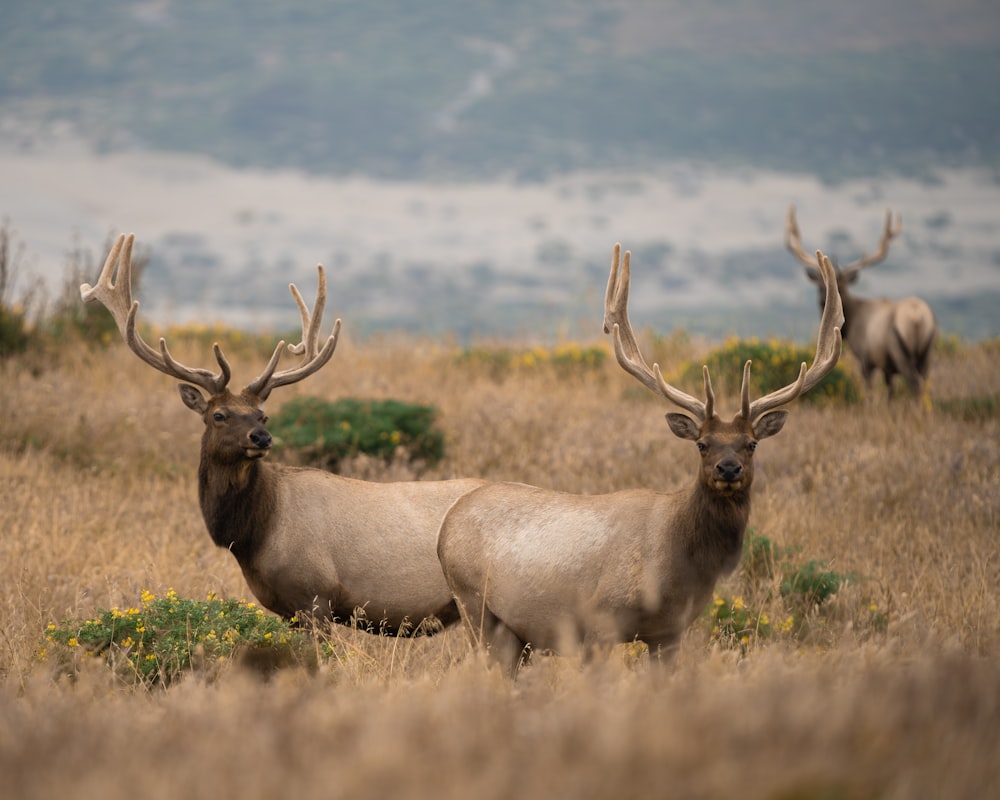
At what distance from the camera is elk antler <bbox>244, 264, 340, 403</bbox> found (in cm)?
724

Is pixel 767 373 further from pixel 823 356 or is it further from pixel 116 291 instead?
pixel 116 291

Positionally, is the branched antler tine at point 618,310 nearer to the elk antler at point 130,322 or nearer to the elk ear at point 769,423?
the elk ear at point 769,423

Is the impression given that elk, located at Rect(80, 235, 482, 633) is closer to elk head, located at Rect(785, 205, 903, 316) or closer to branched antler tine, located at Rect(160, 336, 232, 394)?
branched antler tine, located at Rect(160, 336, 232, 394)

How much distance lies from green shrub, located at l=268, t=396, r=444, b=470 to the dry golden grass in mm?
379

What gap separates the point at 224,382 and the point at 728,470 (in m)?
3.14

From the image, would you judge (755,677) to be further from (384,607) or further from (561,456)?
(561,456)

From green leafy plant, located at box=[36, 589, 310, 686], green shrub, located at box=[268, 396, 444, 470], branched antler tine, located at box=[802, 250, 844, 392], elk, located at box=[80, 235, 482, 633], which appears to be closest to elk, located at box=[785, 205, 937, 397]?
green shrub, located at box=[268, 396, 444, 470]

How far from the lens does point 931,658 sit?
3904mm

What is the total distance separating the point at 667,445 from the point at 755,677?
732 centimetres

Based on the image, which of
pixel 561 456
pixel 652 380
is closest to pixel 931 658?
pixel 652 380

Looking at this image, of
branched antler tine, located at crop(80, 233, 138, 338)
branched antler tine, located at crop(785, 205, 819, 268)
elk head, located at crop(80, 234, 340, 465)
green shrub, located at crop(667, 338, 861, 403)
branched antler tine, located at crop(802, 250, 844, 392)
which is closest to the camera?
branched antler tine, located at crop(802, 250, 844, 392)

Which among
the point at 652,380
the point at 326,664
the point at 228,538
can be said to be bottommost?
the point at 326,664

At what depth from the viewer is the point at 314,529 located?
6984 millimetres

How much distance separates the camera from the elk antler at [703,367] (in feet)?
20.5
